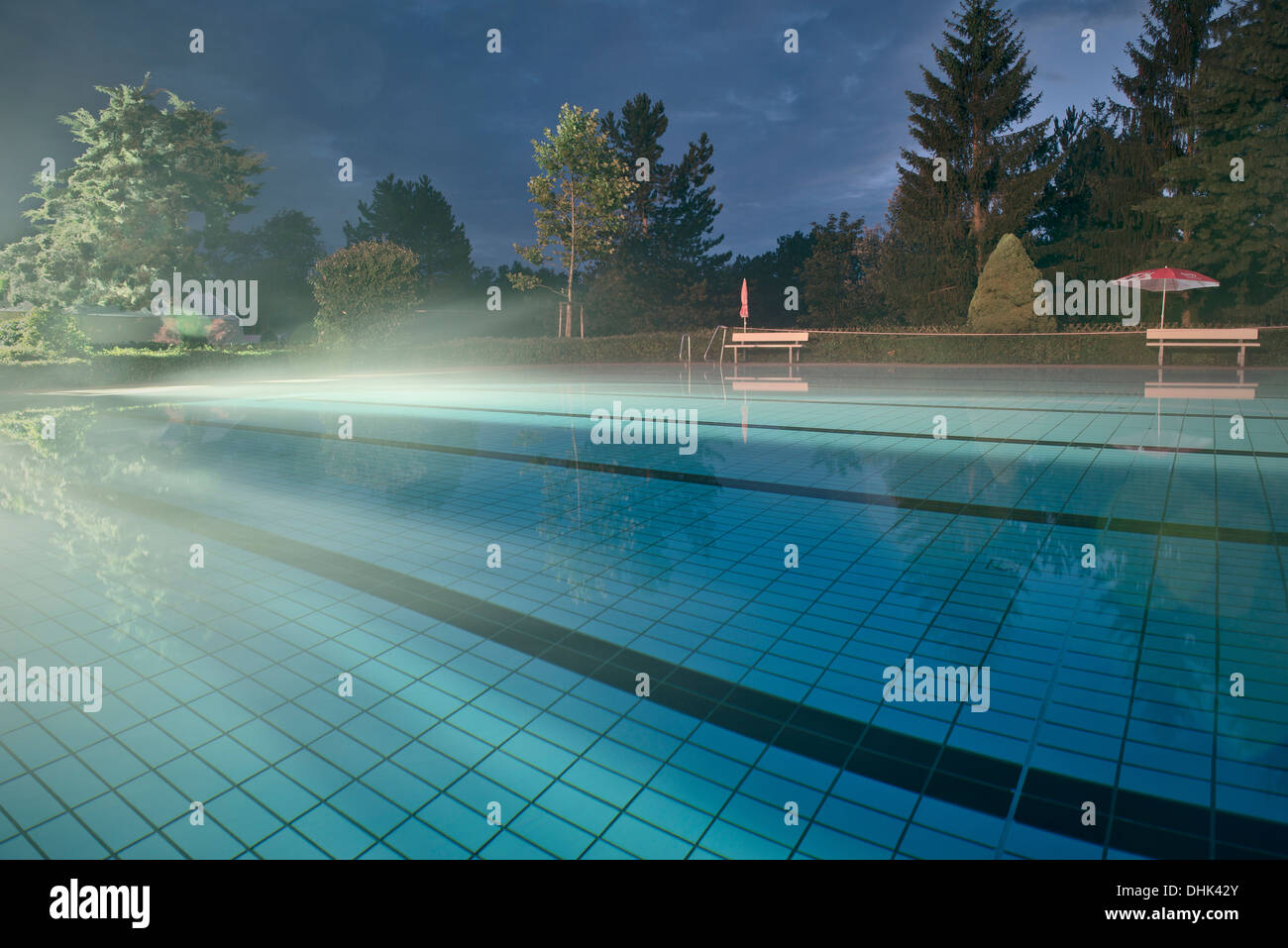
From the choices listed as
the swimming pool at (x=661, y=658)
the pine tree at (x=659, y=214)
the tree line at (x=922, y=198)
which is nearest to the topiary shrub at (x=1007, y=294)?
the tree line at (x=922, y=198)

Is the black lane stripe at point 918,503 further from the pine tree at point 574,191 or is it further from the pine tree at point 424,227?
the pine tree at point 424,227

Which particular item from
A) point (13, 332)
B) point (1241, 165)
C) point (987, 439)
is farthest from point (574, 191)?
point (987, 439)

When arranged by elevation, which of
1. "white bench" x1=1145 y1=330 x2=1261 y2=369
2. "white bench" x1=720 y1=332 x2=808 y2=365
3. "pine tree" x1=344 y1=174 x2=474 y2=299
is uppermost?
"pine tree" x1=344 y1=174 x2=474 y2=299

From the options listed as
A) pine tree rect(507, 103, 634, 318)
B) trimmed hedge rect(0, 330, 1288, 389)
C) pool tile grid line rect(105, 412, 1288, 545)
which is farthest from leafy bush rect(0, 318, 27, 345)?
pool tile grid line rect(105, 412, 1288, 545)

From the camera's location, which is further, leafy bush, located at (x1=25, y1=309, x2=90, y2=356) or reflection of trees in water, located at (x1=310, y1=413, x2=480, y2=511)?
leafy bush, located at (x1=25, y1=309, x2=90, y2=356)

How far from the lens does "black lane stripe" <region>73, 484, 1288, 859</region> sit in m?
1.98

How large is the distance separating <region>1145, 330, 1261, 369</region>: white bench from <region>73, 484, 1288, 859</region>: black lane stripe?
595 inches

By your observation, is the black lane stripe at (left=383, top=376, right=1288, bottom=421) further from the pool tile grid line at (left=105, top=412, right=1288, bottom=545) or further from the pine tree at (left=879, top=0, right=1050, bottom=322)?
the pine tree at (left=879, top=0, right=1050, bottom=322)

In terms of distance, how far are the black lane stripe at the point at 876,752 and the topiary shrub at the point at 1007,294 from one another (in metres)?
17.9

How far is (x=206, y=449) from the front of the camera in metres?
8.88

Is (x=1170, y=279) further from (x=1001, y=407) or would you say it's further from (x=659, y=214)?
(x=659, y=214)
